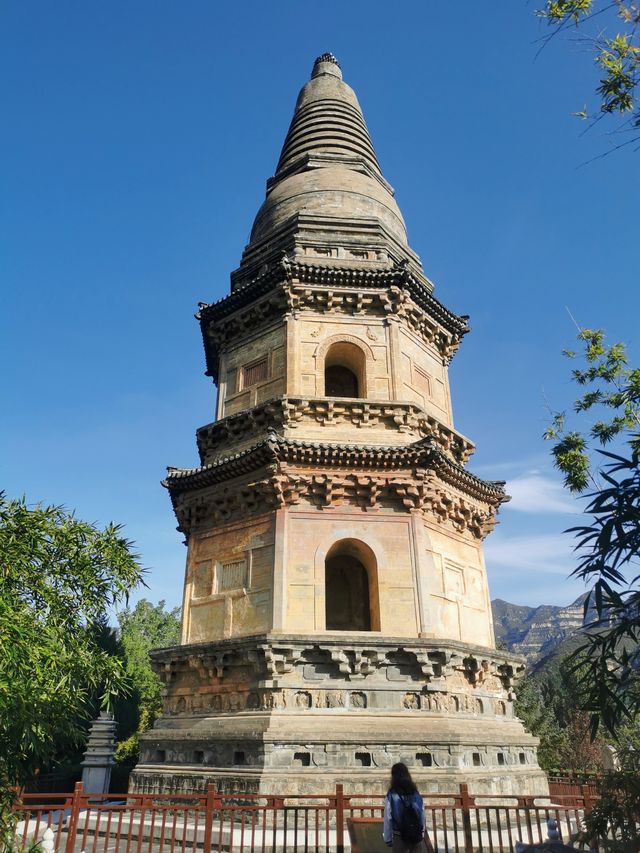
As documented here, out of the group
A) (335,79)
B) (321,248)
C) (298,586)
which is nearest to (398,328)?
(321,248)

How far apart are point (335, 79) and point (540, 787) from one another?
24.3 metres

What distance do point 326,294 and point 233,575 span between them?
23.0 feet

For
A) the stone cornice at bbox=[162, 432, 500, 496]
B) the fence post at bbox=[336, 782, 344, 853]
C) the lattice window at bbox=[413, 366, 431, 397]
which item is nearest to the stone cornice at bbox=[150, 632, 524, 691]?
the stone cornice at bbox=[162, 432, 500, 496]

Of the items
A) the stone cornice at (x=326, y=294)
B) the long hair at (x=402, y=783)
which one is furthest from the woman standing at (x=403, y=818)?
the stone cornice at (x=326, y=294)

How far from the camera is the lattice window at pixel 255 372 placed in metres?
16.6

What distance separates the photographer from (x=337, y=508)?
14.2 metres

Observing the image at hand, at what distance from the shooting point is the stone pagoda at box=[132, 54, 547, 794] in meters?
12.3

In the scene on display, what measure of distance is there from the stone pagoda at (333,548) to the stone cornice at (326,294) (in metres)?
0.05

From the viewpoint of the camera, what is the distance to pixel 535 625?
564 feet

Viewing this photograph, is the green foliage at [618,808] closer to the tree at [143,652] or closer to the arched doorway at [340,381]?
the arched doorway at [340,381]

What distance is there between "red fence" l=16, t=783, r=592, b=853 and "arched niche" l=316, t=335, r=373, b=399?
8661 millimetres

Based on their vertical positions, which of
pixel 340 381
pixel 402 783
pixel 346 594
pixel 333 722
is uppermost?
pixel 340 381

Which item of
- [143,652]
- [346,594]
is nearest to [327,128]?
[346,594]

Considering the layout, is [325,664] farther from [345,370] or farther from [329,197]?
[329,197]
